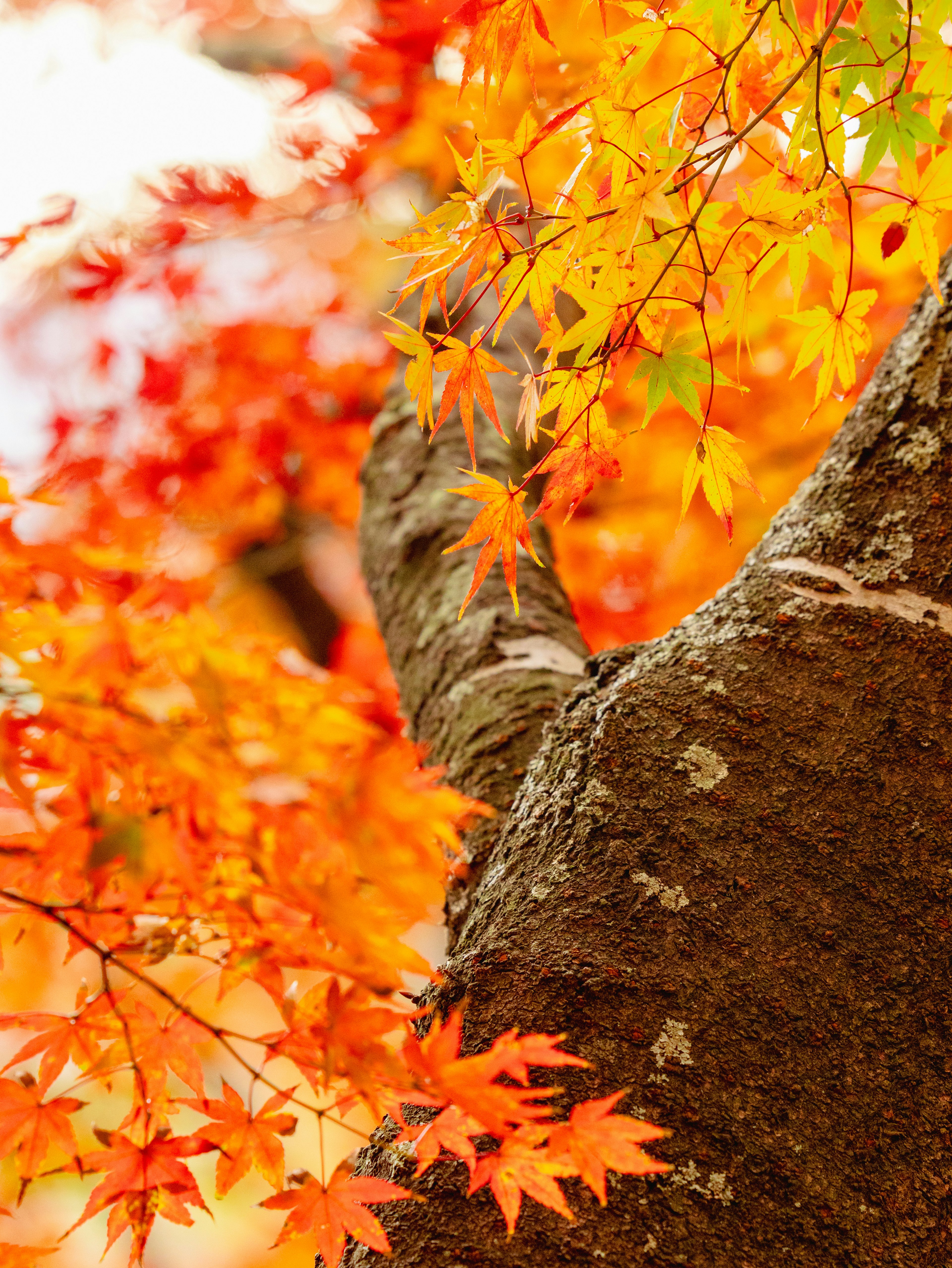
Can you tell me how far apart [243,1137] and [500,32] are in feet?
3.63

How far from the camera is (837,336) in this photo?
3.03 feet

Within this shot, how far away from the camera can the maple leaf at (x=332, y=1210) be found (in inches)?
26.8

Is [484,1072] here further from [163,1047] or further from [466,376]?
[466,376]

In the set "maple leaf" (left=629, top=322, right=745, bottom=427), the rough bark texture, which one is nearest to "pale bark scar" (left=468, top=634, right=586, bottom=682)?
the rough bark texture

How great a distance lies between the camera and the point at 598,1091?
708 millimetres

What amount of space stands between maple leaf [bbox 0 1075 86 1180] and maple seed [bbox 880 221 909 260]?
46.8 inches

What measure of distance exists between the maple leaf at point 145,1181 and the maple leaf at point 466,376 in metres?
0.73

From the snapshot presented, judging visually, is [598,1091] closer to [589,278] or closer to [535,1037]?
[535,1037]

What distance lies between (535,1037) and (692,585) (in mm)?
3072

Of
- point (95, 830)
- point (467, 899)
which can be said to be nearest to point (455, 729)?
point (467, 899)

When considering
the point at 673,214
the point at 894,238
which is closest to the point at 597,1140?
the point at 673,214

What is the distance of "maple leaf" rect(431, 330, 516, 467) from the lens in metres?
0.85

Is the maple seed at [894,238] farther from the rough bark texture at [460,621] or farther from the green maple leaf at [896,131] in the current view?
the rough bark texture at [460,621]

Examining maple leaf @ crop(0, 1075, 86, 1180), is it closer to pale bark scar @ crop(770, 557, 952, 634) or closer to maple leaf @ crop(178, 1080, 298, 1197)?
maple leaf @ crop(178, 1080, 298, 1197)
